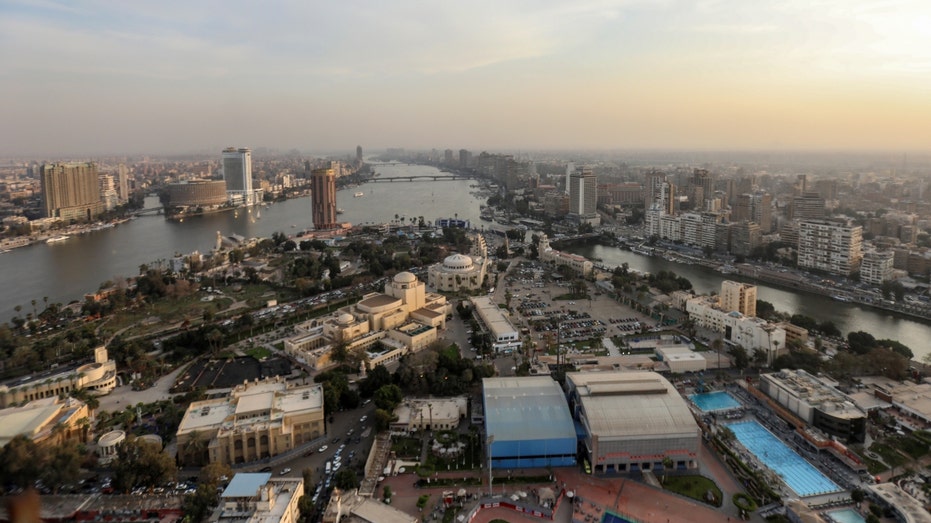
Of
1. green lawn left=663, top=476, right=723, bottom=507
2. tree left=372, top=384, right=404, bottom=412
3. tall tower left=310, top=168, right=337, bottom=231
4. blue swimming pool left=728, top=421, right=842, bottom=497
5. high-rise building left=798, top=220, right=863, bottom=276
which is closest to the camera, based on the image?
green lawn left=663, top=476, right=723, bottom=507

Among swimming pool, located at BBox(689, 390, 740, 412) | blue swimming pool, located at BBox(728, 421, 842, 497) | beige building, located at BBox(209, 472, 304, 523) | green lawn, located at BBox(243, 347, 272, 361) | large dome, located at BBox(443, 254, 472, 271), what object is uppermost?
large dome, located at BBox(443, 254, 472, 271)

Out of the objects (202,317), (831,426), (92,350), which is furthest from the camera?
(202,317)

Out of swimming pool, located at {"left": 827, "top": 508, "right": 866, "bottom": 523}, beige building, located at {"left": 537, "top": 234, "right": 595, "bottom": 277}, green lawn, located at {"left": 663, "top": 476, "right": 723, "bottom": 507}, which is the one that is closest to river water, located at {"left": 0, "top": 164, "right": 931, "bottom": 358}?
beige building, located at {"left": 537, "top": 234, "right": 595, "bottom": 277}

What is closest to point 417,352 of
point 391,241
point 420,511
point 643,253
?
point 420,511

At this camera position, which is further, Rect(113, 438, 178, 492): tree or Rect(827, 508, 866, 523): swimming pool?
Rect(113, 438, 178, 492): tree

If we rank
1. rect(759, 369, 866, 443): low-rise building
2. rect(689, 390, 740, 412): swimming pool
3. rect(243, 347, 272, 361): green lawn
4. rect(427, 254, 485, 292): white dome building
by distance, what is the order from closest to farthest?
rect(759, 369, 866, 443): low-rise building < rect(689, 390, 740, 412): swimming pool < rect(243, 347, 272, 361): green lawn < rect(427, 254, 485, 292): white dome building

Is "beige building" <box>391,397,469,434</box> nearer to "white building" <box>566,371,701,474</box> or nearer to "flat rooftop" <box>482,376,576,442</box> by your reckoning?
"flat rooftop" <box>482,376,576,442</box>

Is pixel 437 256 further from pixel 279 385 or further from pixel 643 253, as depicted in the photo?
pixel 279 385

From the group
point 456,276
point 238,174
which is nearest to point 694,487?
point 456,276
